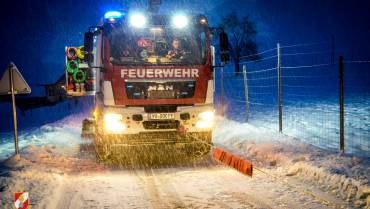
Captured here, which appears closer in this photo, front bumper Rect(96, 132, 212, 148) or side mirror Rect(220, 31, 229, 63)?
front bumper Rect(96, 132, 212, 148)

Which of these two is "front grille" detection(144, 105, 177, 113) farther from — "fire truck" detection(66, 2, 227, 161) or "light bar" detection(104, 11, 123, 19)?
"light bar" detection(104, 11, 123, 19)

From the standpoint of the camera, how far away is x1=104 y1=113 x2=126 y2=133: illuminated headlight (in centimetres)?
803

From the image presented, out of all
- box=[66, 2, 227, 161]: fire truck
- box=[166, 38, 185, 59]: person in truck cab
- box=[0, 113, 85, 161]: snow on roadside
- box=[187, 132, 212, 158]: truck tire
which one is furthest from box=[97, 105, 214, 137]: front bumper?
box=[0, 113, 85, 161]: snow on roadside

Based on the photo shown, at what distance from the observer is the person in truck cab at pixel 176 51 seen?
8.35 meters

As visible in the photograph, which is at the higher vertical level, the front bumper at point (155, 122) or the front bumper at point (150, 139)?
the front bumper at point (155, 122)

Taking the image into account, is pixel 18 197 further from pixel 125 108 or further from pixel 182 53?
pixel 182 53

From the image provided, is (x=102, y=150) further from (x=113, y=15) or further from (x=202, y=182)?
(x=113, y=15)

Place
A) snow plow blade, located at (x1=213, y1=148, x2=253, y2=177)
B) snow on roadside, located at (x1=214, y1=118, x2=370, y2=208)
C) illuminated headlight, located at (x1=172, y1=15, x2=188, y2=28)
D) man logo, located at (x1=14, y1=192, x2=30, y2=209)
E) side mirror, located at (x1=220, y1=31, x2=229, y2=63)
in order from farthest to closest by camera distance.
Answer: side mirror, located at (x1=220, y1=31, x2=229, y2=63), illuminated headlight, located at (x1=172, y1=15, x2=188, y2=28), snow plow blade, located at (x1=213, y1=148, x2=253, y2=177), snow on roadside, located at (x1=214, y1=118, x2=370, y2=208), man logo, located at (x1=14, y1=192, x2=30, y2=209)

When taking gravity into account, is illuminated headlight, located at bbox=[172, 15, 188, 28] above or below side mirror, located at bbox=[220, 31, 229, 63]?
above

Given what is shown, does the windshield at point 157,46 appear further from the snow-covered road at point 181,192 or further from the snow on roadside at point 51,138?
the snow on roadside at point 51,138

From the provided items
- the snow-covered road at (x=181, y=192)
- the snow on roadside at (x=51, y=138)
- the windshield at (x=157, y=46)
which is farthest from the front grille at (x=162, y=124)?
the snow on roadside at (x=51, y=138)

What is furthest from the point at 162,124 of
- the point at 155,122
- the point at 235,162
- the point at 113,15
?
the point at 113,15

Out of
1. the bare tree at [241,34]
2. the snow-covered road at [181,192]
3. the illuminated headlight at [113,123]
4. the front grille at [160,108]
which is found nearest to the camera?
the snow-covered road at [181,192]

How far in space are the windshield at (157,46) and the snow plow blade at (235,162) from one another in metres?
1.98
